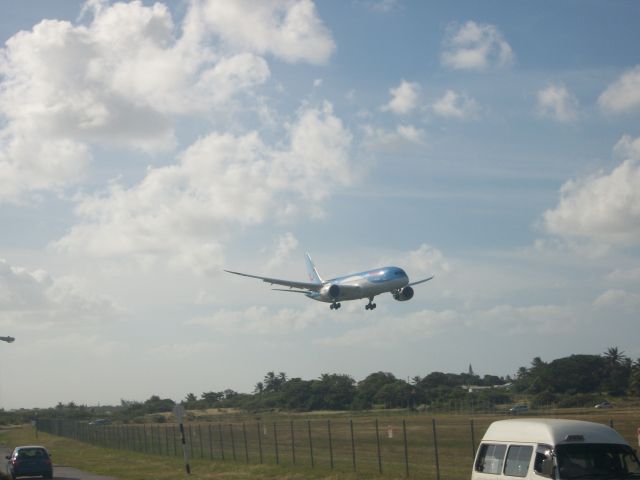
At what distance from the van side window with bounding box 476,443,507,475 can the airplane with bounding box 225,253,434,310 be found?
38134mm

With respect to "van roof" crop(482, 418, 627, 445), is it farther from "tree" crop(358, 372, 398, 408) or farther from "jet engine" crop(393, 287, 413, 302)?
"tree" crop(358, 372, 398, 408)

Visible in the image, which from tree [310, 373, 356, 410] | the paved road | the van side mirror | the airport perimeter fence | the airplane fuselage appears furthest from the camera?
tree [310, 373, 356, 410]

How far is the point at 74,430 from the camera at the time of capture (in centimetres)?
7256

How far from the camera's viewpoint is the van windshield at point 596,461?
10.6 metres

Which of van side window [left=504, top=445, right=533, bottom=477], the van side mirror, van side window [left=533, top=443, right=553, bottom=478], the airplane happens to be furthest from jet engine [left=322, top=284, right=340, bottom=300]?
the van side mirror

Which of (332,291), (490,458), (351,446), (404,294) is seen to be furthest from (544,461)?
(332,291)

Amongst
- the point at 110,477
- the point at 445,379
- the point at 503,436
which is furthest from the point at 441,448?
the point at 445,379

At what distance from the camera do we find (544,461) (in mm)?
10773

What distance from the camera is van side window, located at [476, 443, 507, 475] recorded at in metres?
11.9

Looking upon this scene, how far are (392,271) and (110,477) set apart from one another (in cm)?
2371

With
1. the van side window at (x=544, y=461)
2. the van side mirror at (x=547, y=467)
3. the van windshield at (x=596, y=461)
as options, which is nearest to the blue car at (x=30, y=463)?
the van side window at (x=544, y=461)

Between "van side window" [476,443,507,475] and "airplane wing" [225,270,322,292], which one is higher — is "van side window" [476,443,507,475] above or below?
below

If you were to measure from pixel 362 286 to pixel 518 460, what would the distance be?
4034 centimetres

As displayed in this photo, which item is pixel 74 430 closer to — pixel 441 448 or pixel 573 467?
pixel 441 448
